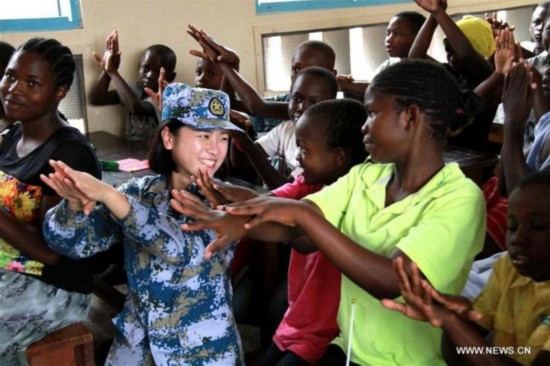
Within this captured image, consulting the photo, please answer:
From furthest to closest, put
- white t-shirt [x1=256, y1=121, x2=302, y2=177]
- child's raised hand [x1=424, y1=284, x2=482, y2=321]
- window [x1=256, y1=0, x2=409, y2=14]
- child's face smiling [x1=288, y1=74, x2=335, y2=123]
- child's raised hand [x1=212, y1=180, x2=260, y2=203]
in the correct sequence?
window [x1=256, y1=0, x2=409, y2=14] → white t-shirt [x1=256, y1=121, x2=302, y2=177] → child's face smiling [x1=288, y1=74, x2=335, y2=123] → child's raised hand [x1=212, y1=180, x2=260, y2=203] → child's raised hand [x1=424, y1=284, x2=482, y2=321]

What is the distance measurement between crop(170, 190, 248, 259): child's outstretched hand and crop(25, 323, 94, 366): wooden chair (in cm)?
68

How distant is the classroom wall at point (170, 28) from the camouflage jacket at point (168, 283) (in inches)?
115

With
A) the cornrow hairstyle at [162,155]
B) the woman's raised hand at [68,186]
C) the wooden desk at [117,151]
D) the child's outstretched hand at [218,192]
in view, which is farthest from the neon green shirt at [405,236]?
the wooden desk at [117,151]

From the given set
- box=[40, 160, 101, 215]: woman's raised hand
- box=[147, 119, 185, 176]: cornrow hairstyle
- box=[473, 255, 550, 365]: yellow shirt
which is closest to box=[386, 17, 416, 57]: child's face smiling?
box=[147, 119, 185, 176]: cornrow hairstyle

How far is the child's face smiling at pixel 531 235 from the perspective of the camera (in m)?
1.33

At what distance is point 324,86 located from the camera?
8.23 feet

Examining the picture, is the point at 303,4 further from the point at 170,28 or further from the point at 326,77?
the point at 326,77

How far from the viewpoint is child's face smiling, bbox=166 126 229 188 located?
1671 millimetres

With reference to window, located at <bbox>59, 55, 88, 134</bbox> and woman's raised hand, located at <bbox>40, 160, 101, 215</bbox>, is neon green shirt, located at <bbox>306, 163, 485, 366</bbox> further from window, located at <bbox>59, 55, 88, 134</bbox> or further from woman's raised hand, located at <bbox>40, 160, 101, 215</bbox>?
window, located at <bbox>59, 55, 88, 134</bbox>

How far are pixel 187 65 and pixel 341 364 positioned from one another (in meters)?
3.43

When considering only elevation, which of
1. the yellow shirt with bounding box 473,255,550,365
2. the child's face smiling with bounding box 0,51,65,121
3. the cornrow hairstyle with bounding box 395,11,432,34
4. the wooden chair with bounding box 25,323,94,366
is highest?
the cornrow hairstyle with bounding box 395,11,432,34

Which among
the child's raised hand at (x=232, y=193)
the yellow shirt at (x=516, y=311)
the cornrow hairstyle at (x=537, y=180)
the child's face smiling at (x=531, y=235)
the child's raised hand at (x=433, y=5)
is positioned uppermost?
the child's raised hand at (x=433, y=5)

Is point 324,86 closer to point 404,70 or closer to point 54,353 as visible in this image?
point 404,70

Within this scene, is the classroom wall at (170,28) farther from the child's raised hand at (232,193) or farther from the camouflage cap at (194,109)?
the child's raised hand at (232,193)
